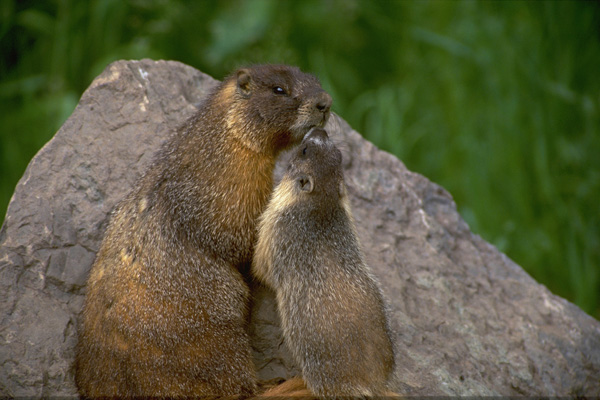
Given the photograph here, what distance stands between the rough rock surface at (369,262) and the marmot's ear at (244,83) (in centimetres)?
99

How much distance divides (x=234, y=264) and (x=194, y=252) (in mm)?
297

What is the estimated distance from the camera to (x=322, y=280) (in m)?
4.01

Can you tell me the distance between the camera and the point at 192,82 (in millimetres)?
5551

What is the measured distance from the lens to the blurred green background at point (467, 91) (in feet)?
23.0

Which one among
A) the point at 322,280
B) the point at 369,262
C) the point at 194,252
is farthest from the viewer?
the point at 369,262

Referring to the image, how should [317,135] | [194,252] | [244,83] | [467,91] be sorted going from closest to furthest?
[194,252] → [317,135] → [244,83] → [467,91]

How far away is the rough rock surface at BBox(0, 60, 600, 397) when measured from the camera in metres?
4.38

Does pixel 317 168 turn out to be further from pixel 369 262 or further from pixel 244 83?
pixel 369 262

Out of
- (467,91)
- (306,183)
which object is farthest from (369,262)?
(467,91)

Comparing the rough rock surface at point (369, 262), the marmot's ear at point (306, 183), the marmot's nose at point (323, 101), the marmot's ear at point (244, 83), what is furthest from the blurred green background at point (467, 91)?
the marmot's ear at point (306, 183)

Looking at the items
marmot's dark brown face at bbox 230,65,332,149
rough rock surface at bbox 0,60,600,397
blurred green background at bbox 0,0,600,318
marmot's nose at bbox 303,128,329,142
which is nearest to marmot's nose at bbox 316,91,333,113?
marmot's dark brown face at bbox 230,65,332,149

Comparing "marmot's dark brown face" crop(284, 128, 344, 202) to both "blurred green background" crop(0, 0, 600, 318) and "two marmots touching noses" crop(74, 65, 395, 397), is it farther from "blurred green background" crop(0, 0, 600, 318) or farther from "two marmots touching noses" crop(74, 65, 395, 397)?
"blurred green background" crop(0, 0, 600, 318)

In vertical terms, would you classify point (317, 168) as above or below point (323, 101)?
below

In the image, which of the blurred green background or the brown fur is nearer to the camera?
the brown fur
